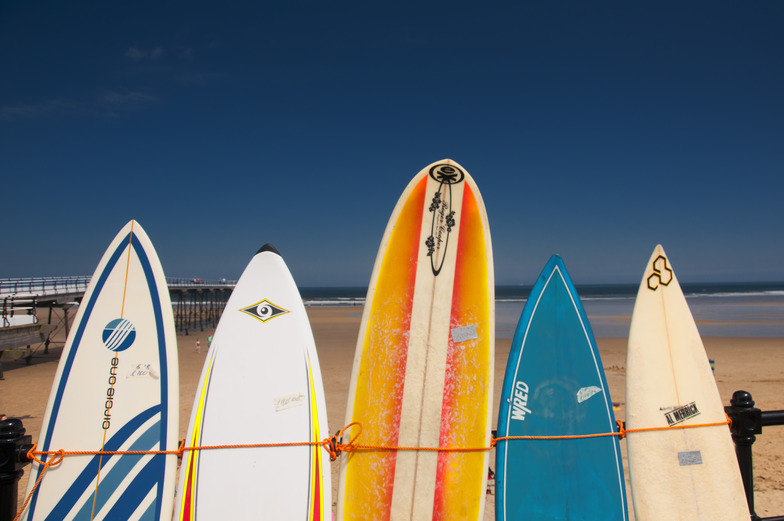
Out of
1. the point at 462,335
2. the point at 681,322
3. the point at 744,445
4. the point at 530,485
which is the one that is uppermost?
the point at 681,322

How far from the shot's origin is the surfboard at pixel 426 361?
227 cm

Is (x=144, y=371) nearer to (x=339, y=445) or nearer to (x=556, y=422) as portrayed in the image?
(x=339, y=445)

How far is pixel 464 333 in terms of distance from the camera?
8.01 ft

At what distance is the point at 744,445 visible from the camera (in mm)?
2025

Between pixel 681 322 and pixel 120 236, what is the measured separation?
137 inches

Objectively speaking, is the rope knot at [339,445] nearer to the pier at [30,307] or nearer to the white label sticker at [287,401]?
the white label sticker at [287,401]

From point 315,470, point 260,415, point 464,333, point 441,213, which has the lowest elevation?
point 315,470

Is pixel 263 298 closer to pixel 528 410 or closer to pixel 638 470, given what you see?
pixel 528 410

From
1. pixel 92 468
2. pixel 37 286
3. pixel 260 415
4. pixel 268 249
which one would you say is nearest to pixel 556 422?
pixel 260 415

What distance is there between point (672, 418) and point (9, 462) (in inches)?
126

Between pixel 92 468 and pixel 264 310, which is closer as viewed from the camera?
pixel 92 468

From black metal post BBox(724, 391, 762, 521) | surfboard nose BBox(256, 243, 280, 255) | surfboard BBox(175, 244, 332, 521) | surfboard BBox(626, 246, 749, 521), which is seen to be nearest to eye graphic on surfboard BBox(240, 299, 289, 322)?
surfboard BBox(175, 244, 332, 521)

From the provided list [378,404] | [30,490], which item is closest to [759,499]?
[378,404]

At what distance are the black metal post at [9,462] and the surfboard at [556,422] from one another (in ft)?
7.15
